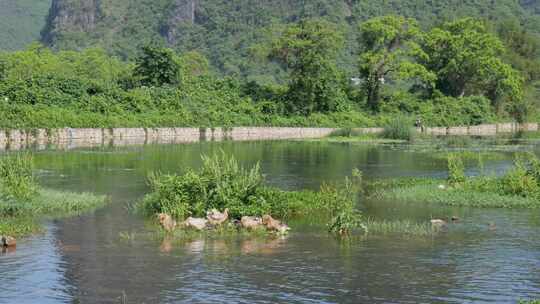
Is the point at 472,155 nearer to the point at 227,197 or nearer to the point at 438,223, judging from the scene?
the point at 438,223

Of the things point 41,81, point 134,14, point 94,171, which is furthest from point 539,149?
point 134,14

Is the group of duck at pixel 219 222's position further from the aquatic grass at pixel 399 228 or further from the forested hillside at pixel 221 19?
the forested hillside at pixel 221 19

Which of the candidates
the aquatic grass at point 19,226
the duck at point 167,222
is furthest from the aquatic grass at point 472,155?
the aquatic grass at point 19,226

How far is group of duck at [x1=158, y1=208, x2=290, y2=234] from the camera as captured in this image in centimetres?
1997

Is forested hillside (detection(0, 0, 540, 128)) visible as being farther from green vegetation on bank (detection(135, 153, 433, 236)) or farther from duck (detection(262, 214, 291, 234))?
duck (detection(262, 214, 291, 234))

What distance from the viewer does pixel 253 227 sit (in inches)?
789

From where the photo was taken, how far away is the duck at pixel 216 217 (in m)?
20.1

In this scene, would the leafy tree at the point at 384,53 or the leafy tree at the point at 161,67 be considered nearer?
the leafy tree at the point at 161,67

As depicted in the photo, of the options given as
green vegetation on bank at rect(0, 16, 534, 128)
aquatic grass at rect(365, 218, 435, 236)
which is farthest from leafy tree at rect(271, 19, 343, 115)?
aquatic grass at rect(365, 218, 435, 236)

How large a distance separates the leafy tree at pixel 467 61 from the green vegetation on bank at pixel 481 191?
54.4m

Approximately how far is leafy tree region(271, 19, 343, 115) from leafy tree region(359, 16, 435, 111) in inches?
156

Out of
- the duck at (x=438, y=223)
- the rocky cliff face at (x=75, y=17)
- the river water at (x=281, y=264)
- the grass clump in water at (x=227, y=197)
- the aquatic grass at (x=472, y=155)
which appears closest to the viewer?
the river water at (x=281, y=264)

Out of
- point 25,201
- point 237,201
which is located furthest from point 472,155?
point 25,201

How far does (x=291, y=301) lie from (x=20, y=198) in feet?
34.6
